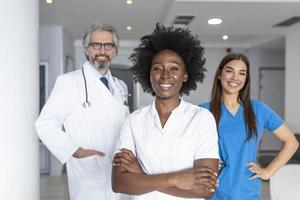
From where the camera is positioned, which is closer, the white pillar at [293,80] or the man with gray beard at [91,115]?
the man with gray beard at [91,115]

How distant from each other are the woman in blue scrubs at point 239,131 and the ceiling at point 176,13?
87.4 inches

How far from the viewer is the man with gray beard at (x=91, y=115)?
6.24 ft

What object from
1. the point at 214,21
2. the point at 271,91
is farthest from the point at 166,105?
the point at 271,91

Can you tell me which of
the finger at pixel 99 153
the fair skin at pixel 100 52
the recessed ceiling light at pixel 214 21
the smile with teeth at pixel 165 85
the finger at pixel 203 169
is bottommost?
the finger at pixel 99 153

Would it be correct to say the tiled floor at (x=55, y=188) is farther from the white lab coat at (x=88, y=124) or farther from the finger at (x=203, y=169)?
the finger at (x=203, y=169)

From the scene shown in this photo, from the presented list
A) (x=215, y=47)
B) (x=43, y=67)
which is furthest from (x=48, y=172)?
(x=215, y=47)

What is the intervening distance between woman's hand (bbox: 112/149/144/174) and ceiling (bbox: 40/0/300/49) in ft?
9.62

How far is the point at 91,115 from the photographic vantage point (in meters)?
1.93

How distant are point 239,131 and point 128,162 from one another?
725 mm

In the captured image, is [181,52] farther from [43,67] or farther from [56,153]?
[43,67]

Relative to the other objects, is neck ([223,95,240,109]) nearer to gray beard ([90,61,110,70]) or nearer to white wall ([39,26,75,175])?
gray beard ([90,61,110,70])

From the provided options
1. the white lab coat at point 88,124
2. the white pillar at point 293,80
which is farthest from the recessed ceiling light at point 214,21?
the white lab coat at point 88,124

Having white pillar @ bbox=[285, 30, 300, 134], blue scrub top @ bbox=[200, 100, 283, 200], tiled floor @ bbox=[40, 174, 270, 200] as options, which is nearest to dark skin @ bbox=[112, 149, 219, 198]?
blue scrub top @ bbox=[200, 100, 283, 200]

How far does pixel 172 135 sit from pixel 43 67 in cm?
502
